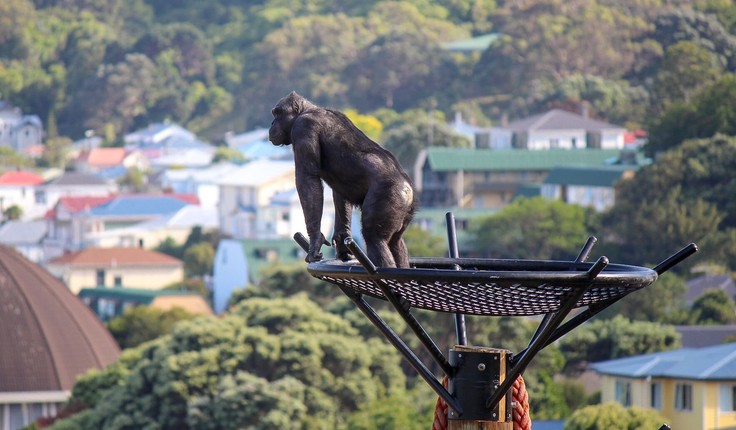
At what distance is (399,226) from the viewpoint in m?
4.88

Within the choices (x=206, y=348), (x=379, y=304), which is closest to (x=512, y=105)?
(x=379, y=304)

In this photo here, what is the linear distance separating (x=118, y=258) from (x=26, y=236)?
18.7 m

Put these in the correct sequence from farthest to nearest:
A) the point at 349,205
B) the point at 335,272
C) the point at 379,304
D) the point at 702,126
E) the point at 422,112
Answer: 1. the point at 422,112
2. the point at 702,126
3. the point at 379,304
4. the point at 349,205
5. the point at 335,272

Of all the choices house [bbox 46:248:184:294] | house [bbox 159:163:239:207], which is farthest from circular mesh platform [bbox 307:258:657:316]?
house [bbox 159:163:239:207]

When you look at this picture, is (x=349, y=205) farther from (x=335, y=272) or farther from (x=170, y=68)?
(x=170, y=68)

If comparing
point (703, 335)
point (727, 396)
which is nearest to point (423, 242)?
point (703, 335)

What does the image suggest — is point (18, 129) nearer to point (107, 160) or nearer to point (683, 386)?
point (107, 160)

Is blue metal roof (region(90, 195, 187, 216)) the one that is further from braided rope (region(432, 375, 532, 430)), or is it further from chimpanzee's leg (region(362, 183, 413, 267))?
braided rope (region(432, 375, 532, 430))

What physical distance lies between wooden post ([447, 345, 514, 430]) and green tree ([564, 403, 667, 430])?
73.1 feet

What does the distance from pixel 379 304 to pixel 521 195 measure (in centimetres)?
3414

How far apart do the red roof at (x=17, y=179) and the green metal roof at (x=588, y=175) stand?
37.0 meters

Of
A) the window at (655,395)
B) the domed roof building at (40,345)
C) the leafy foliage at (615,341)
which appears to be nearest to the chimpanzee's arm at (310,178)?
the window at (655,395)

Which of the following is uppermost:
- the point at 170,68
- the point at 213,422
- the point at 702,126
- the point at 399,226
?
the point at 170,68

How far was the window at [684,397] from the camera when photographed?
99.6 ft
